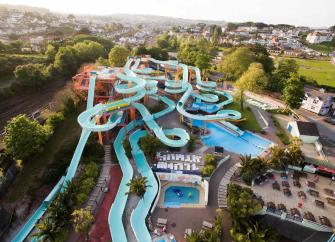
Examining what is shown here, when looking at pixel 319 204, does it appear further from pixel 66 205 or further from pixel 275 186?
pixel 66 205

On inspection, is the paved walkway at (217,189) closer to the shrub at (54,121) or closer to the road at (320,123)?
the road at (320,123)

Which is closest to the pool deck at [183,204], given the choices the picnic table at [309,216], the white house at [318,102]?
the picnic table at [309,216]

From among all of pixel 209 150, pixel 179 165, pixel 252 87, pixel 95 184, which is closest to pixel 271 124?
pixel 252 87

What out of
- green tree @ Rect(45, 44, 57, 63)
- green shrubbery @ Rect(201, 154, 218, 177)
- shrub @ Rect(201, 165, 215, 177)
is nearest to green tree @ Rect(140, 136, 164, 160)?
green shrubbery @ Rect(201, 154, 218, 177)

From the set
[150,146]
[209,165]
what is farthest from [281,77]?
[150,146]

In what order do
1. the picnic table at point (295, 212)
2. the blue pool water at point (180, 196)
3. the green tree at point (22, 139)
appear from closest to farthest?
the picnic table at point (295, 212) → the blue pool water at point (180, 196) → the green tree at point (22, 139)

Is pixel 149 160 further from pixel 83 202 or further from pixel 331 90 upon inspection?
pixel 331 90
